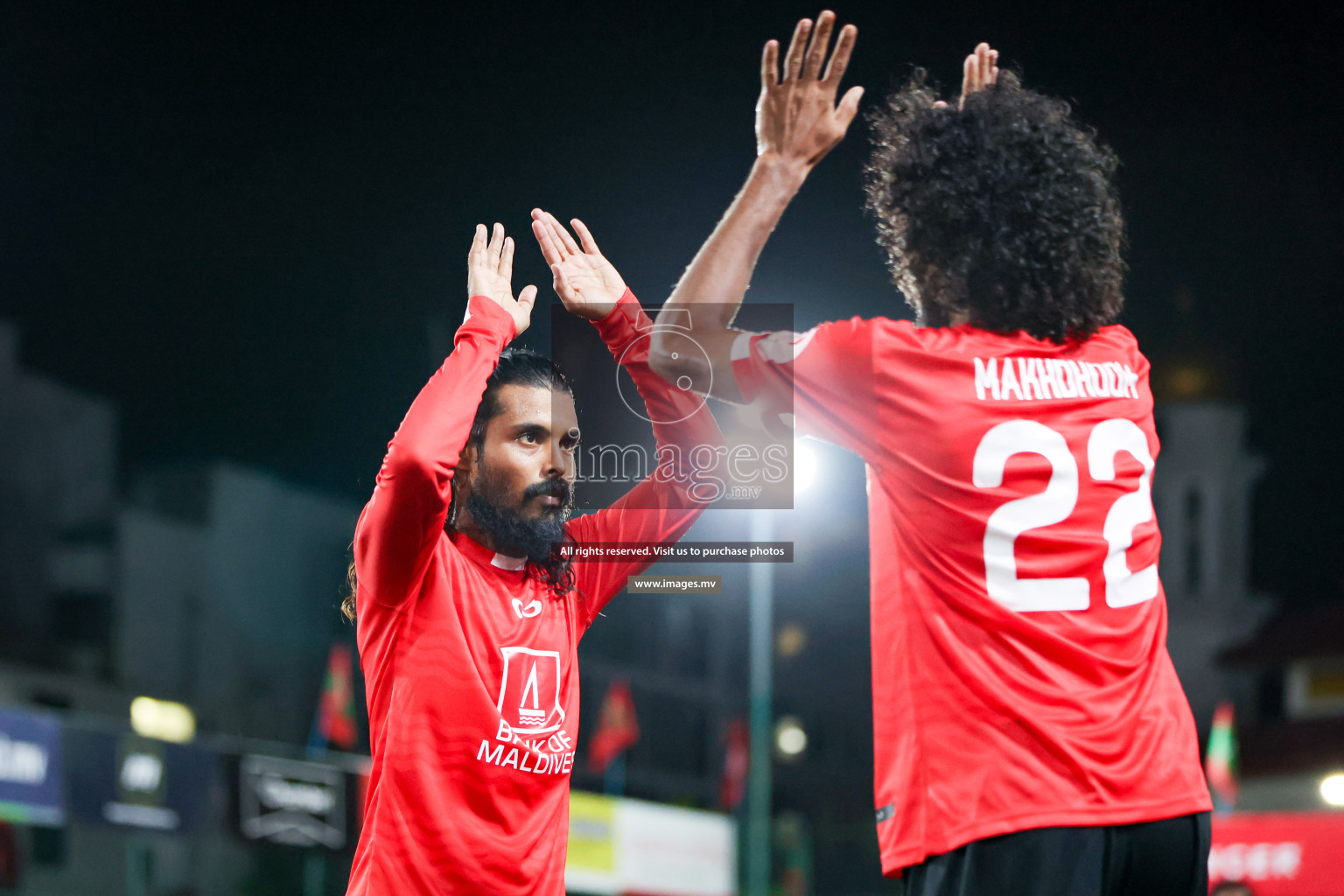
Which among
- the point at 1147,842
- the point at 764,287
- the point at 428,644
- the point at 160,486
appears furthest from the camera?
the point at 160,486

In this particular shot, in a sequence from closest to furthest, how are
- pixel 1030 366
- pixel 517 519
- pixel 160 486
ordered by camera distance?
1. pixel 1030 366
2. pixel 517 519
3. pixel 160 486

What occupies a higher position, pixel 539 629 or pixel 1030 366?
pixel 1030 366

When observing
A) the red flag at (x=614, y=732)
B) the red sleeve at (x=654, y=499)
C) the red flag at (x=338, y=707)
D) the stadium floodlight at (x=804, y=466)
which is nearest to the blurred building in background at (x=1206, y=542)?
the red flag at (x=614, y=732)

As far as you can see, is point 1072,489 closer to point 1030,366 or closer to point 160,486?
point 1030,366

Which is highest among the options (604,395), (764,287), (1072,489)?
(764,287)

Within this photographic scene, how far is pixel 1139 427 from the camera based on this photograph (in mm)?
2131

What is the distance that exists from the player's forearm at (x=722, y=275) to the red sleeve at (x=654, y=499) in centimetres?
65

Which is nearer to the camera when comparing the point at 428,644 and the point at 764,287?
the point at 428,644

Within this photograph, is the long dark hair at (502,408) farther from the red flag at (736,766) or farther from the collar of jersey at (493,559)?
the red flag at (736,766)

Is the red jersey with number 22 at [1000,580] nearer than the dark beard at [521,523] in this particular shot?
Yes

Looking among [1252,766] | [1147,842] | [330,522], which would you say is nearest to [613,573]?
[1147,842]

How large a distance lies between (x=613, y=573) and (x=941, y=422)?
4.96 feet

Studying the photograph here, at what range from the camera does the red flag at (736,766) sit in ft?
94.9

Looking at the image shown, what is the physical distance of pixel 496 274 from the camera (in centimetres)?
312
